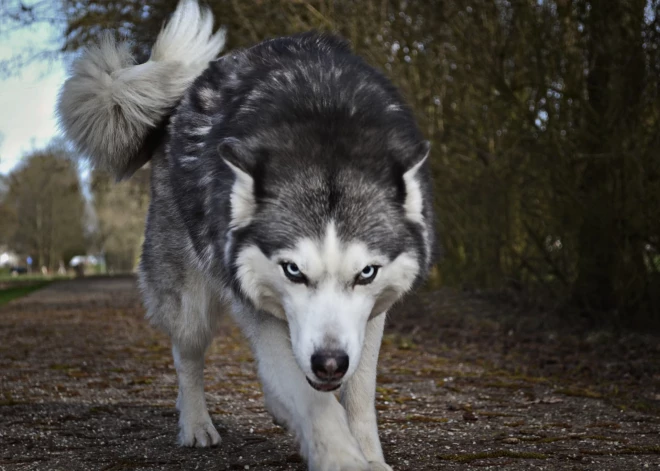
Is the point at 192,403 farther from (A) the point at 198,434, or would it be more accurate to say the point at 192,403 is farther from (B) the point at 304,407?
(B) the point at 304,407

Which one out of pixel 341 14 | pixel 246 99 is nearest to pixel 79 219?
pixel 341 14

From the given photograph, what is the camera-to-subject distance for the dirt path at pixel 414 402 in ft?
14.0

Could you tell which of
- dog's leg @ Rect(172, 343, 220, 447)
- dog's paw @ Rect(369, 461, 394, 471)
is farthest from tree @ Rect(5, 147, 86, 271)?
dog's paw @ Rect(369, 461, 394, 471)

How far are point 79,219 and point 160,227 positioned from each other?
5139 centimetres

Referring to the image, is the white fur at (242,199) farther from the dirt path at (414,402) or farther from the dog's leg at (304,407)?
the dirt path at (414,402)

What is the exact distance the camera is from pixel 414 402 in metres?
5.82

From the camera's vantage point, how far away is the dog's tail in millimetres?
5199

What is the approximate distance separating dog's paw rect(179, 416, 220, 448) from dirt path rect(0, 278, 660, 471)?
0.07 metres

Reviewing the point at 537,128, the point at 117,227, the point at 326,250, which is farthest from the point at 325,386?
the point at 117,227

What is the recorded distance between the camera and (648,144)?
7.30m

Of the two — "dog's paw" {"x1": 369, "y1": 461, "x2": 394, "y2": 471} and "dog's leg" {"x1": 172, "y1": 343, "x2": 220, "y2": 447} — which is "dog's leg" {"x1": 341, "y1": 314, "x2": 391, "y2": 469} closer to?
"dog's paw" {"x1": 369, "y1": 461, "x2": 394, "y2": 471}

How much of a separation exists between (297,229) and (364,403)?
1.04 metres

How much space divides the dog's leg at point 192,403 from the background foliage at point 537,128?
10.2 feet

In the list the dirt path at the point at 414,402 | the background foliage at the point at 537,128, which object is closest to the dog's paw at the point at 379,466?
the dirt path at the point at 414,402
